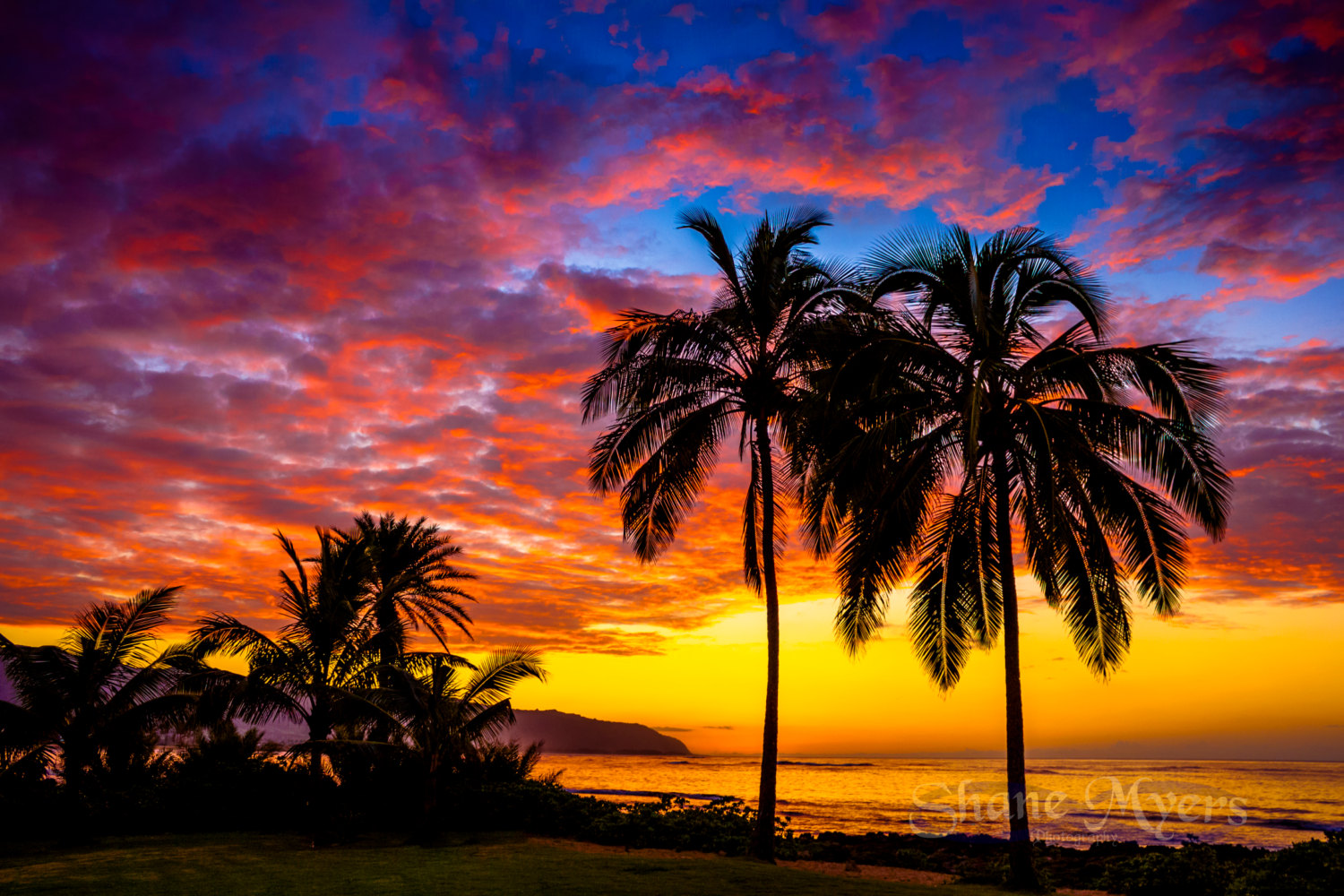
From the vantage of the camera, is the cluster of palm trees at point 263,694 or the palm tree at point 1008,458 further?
the cluster of palm trees at point 263,694

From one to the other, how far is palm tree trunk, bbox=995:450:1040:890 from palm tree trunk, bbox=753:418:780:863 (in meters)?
4.02

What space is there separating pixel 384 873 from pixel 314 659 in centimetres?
960

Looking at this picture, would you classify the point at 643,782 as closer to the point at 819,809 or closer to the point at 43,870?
the point at 819,809

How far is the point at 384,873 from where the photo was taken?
1197 cm

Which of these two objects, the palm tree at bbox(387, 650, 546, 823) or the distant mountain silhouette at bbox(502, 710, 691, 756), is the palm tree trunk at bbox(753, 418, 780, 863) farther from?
the distant mountain silhouette at bbox(502, 710, 691, 756)

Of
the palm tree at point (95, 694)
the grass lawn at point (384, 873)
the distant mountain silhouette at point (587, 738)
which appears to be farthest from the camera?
the distant mountain silhouette at point (587, 738)

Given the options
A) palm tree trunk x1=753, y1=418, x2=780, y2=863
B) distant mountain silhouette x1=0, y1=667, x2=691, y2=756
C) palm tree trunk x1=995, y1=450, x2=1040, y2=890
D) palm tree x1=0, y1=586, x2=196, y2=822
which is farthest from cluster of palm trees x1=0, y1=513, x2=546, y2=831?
distant mountain silhouette x1=0, y1=667, x2=691, y2=756

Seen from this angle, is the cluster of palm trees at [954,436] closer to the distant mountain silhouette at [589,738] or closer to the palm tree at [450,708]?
the palm tree at [450,708]

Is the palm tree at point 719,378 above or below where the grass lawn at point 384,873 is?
above

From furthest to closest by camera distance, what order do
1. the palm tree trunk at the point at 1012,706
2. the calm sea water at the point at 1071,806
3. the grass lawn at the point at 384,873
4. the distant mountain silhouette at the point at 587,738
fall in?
the distant mountain silhouette at the point at 587,738
the calm sea water at the point at 1071,806
the palm tree trunk at the point at 1012,706
the grass lawn at the point at 384,873

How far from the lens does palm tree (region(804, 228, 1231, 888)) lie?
12172 mm

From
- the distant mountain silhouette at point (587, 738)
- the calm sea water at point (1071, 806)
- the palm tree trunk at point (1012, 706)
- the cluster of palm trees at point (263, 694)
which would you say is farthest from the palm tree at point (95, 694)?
the distant mountain silhouette at point (587, 738)

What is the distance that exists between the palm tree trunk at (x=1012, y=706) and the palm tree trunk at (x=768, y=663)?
4017mm

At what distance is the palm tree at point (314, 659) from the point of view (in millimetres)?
18203
